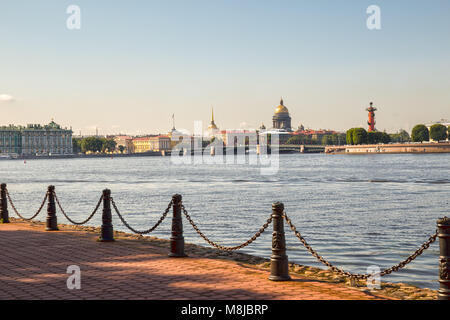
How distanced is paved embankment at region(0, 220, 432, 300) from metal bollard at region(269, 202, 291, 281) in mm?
164

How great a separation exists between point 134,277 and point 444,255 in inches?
165

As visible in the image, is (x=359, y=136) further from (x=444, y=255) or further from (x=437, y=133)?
(x=444, y=255)

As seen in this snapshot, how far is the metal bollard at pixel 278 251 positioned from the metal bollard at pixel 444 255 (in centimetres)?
226

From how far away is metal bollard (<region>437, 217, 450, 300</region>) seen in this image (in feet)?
21.8

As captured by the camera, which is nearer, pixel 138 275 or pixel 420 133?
pixel 138 275

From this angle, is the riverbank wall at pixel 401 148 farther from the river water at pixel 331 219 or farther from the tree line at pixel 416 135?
the river water at pixel 331 219

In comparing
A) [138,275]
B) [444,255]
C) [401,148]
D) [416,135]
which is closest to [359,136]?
[416,135]

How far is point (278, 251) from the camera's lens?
848 centimetres

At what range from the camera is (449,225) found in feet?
21.8

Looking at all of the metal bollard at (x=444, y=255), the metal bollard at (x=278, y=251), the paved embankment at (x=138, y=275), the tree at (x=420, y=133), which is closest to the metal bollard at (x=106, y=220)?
the paved embankment at (x=138, y=275)

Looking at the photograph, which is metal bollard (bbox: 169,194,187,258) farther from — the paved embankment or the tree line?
the tree line

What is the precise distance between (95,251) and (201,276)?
3184 mm

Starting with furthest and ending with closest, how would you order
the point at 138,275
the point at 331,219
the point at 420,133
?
the point at 420,133 < the point at 331,219 < the point at 138,275
